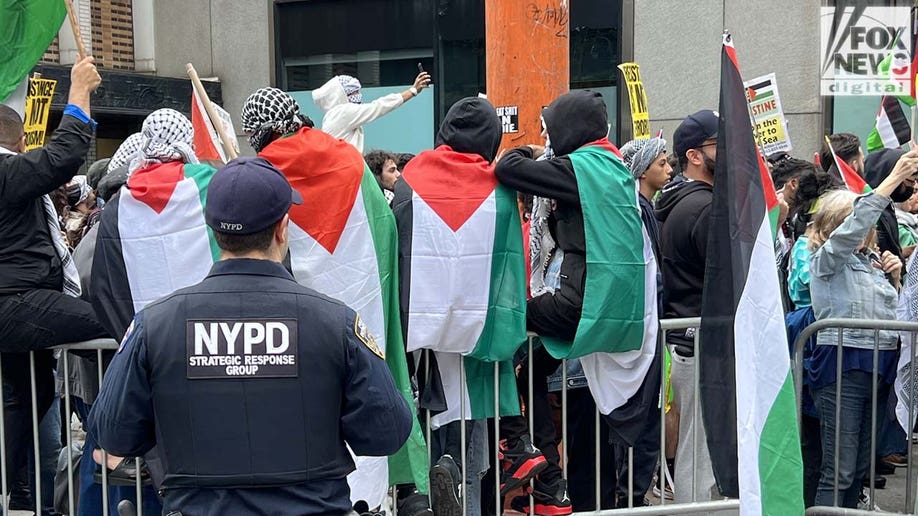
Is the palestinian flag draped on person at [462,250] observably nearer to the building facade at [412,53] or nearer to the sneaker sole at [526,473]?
the sneaker sole at [526,473]

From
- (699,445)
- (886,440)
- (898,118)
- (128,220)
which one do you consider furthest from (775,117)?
(128,220)

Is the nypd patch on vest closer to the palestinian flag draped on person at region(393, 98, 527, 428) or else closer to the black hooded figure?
the palestinian flag draped on person at region(393, 98, 527, 428)

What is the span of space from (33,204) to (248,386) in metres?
2.64

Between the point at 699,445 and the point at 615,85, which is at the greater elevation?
the point at 615,85

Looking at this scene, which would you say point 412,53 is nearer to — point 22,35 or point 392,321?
point 22,35

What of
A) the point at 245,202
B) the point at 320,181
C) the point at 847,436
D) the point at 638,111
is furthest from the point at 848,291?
the point at 245,202

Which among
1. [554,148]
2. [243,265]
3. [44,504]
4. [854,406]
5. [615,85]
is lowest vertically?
[44,504]

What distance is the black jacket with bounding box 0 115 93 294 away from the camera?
506 centimetres

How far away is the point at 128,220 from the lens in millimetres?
4879

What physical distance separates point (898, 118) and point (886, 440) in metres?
3.21

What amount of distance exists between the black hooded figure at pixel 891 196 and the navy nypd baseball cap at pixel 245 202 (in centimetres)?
470

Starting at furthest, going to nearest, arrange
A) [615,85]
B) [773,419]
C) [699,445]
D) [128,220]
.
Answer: [615,85] < [699,445] < [128,220] < [773,419]

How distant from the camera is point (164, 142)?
5.04 m

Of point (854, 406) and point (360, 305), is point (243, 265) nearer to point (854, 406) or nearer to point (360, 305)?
point (360, 305)
